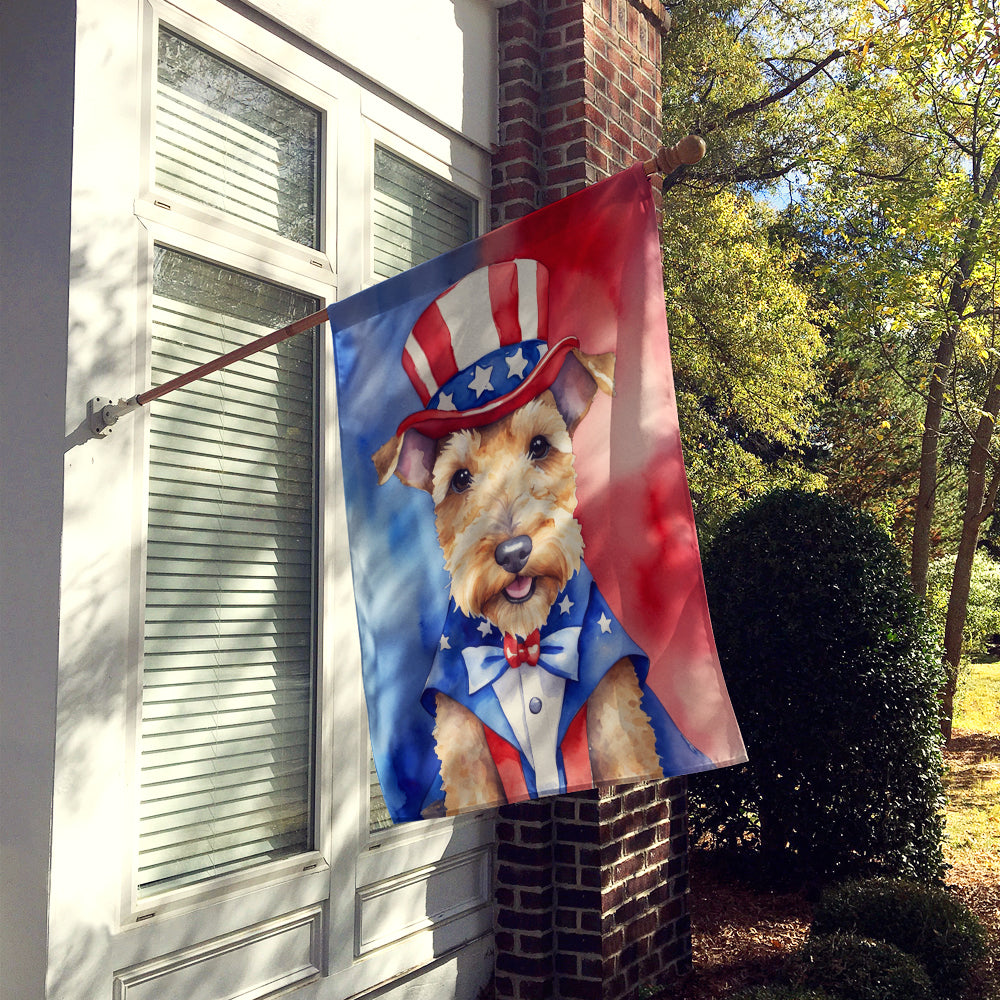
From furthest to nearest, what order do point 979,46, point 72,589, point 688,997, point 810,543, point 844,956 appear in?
point 979,46 < point 810,543 < point 688,997 < point 844,956 < point 72,589

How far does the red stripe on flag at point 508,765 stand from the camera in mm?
2539

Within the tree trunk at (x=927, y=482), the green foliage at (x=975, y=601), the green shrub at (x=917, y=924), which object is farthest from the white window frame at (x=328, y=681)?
the green foliage at (x=975, y=601)

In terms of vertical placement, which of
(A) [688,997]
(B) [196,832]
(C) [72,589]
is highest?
(C) [72,589]

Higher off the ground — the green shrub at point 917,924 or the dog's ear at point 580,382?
the dog's ear at point 580,382

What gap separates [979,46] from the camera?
8273 millimetres

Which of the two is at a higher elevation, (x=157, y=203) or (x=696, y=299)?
(x=696, y=299)

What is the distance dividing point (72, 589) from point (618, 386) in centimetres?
160

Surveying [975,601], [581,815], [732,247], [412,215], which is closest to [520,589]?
[581,815]

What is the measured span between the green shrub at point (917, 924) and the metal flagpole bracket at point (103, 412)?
12.5 feet

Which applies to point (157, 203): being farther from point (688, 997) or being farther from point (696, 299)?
point (696, 299)

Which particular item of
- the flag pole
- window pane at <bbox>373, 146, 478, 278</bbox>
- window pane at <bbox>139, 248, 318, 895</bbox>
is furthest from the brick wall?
the flag pole

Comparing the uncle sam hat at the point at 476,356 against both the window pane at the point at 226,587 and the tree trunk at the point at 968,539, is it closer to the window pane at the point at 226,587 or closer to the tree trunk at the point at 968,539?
the window pane at the point at 226,587

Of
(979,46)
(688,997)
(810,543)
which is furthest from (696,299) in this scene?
(688,997)

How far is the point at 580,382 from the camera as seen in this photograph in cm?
260
